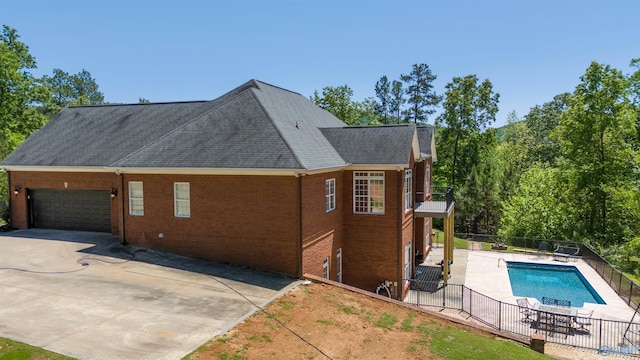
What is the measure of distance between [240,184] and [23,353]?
8354 millimetres

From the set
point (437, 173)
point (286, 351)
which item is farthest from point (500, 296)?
point (437, 173)

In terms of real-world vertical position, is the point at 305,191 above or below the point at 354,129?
below

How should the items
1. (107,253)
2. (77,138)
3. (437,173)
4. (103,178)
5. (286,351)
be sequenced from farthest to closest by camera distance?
(437,173), (77,138), (103,178), (107,253), (286,351)

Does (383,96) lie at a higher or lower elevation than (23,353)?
higher

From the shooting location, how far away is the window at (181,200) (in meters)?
16.3

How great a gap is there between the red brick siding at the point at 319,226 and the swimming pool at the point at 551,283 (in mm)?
10236

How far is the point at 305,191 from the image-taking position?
597 inches

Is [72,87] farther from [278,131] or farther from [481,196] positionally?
[278,131]

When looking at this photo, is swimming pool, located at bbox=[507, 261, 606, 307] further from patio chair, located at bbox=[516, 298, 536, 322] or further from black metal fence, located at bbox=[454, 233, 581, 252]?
black metal fence, located at bbox=[454, 233, 581, 252]

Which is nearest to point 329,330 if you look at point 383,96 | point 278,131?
point 278,131

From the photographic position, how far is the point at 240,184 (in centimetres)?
1534

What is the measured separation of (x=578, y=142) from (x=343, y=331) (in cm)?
3157

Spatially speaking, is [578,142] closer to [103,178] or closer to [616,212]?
[616,212]

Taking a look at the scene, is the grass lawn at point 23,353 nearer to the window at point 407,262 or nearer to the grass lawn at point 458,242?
the window at point 407,262
